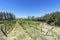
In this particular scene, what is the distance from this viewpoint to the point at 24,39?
10016 mm

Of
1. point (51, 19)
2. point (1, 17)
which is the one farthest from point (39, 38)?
point (1, 17)

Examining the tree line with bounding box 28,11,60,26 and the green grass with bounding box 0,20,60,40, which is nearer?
the green grass with bounding box 0,20,60,40

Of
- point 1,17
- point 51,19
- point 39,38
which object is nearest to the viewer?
point 39,38

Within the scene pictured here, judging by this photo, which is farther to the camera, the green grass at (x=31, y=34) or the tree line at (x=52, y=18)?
the tree line at (x=52, y=18)

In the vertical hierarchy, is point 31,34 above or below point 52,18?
below

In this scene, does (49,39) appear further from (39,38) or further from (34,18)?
(34,18)

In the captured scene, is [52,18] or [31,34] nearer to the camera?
[31,34]

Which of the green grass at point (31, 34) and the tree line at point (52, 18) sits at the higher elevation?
the tree line at point (52, 18)

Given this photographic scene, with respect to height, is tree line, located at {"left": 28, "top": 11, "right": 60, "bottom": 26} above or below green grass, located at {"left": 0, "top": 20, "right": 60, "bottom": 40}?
above

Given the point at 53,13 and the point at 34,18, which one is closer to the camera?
the point at 53,13

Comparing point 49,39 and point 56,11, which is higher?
point 56,11

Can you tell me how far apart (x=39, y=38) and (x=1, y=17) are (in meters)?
29.3

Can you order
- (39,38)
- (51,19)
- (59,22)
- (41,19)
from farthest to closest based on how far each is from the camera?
(41,19) < (51,19) < (59,22) < (39,38)

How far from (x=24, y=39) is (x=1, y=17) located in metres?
28.6
